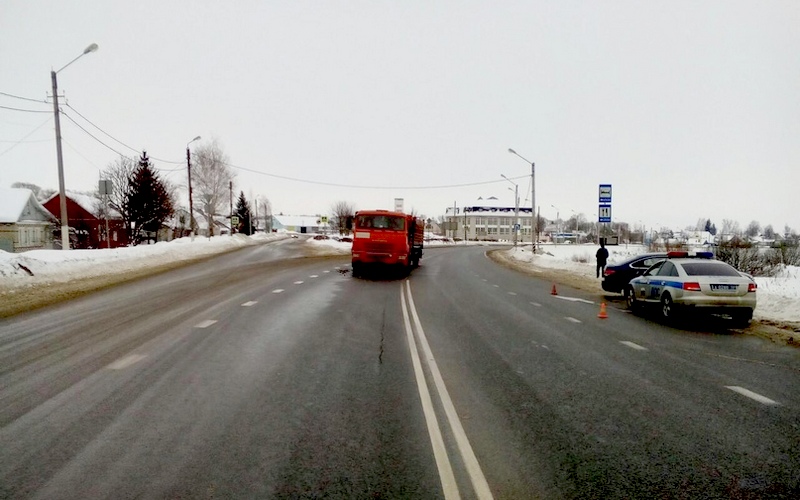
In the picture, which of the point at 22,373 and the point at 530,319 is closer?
the point at 22,373

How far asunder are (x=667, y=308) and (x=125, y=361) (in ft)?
35.7

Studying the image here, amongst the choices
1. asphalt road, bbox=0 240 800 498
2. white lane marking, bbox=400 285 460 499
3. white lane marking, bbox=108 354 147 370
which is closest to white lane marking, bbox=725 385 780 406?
asphalt road, bbox=0 240 800 498

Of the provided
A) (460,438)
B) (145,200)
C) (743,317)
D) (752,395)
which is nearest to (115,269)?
(460,438)

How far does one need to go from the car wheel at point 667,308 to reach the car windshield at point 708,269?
748mm

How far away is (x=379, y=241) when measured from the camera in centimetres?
2219

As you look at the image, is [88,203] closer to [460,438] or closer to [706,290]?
[706,290]

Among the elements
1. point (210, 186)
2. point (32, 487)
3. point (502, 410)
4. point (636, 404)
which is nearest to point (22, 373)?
point (32, 487)

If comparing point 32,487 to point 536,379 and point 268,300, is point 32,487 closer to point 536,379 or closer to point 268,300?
point 536,379

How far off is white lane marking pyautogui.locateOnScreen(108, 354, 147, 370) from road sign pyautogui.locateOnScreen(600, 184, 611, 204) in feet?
74.0

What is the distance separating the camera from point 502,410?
5.01 meters

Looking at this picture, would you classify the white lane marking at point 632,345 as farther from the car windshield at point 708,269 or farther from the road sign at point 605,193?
the road sign at point 605,193

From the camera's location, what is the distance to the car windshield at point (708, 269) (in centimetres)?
1077

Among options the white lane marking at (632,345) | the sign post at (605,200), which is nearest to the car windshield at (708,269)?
the white lane marking at (632,345)

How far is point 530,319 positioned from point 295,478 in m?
8.31
